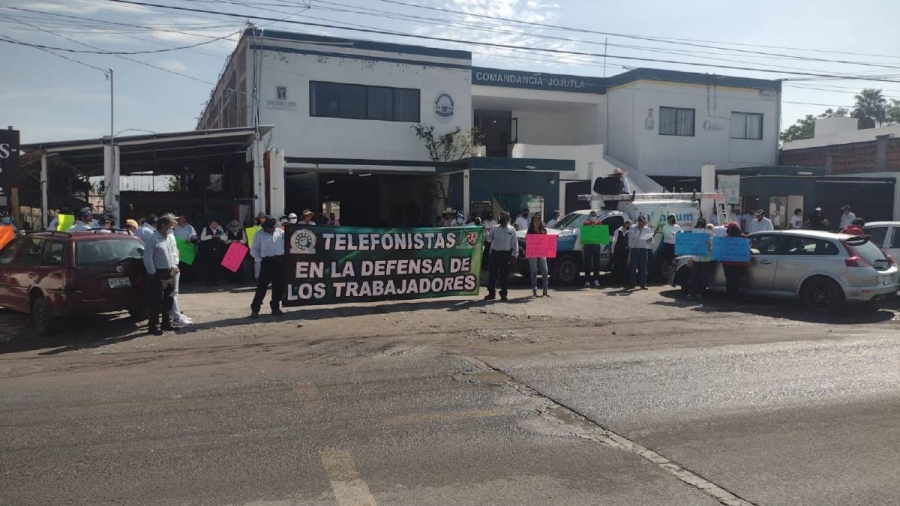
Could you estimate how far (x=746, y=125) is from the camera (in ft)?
118

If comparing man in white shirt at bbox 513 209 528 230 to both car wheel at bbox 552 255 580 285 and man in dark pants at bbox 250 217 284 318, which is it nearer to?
car wheel at bbox 552 255 580 285

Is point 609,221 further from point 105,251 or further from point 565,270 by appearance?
point 105,251

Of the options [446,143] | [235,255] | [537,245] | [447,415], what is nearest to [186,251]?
[235,255]

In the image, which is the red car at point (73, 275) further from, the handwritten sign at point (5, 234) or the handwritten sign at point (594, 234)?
the handwritten sign at point (594, 234)

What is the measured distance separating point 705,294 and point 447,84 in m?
16.2

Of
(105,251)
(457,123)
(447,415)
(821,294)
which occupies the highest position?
(457,123)

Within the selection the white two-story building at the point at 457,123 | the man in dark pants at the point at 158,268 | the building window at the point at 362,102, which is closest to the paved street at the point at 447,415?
the man in dark pants at the point at 158,268

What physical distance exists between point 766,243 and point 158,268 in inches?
445

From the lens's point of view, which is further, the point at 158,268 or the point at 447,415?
the point at 158,268

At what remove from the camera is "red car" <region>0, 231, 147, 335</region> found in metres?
10.3

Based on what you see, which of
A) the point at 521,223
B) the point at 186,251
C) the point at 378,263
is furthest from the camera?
the point at 521,223

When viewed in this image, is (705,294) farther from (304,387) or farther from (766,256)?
(304,387)

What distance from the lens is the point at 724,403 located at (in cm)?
688

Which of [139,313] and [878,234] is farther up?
[878,234]
